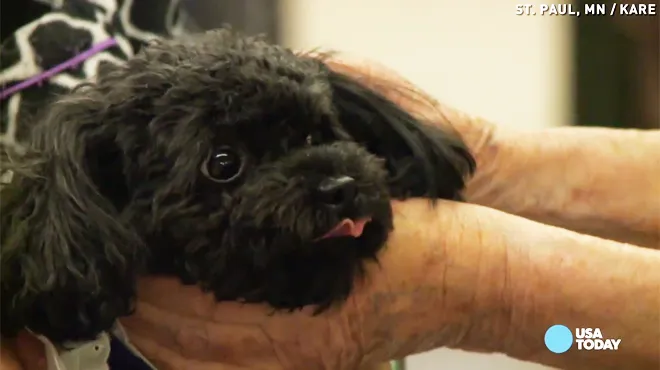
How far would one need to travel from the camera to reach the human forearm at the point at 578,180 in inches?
39.5

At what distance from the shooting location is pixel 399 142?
0.85 m

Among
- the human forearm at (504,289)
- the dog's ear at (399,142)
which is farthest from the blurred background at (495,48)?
the human forearm at (504,289)

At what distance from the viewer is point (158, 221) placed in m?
0.72

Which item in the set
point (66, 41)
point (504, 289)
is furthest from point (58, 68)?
point (504, 289)

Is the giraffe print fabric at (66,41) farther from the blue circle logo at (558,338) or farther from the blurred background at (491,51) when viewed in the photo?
the blue circle logo at (558,338)

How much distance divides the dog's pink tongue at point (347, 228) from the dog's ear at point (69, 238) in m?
0.17

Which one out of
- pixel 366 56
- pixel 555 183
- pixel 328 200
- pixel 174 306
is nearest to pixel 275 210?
pixel 328 200

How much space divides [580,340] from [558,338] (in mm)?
22

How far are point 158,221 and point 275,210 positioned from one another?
11cm

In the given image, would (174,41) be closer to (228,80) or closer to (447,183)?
(228,80)

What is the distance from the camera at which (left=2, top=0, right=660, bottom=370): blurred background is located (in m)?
0.94

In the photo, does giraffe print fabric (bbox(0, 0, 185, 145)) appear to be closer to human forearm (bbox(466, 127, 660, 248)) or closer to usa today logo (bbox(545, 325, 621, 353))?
human forearm (bbox(466, 127, 660, 248))

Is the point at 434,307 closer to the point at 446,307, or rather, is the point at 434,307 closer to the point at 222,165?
the point at 446,307

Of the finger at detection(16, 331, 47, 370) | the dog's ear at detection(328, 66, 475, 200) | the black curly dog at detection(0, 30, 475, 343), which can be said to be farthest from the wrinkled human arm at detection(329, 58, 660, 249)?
the finger at detection(16, 331, 47, 370)
